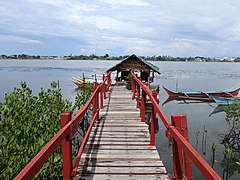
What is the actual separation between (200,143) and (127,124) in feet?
27.4

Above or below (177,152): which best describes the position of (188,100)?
below

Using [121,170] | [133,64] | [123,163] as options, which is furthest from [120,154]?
[133,64]

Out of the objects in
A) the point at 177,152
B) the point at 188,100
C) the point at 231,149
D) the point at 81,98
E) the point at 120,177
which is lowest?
the point at 231,149

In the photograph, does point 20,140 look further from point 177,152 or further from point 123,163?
point 177,152

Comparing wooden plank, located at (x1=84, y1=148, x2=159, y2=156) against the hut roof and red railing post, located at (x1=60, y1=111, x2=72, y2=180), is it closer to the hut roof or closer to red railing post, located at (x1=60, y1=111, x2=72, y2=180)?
red railing post, located at (x1=60, y1=111, x2=72, y2=180)

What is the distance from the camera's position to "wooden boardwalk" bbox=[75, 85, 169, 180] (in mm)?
3855

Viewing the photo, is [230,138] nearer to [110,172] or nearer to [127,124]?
[127,124]

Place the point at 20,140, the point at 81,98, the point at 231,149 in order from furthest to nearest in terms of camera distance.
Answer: the point at 231,149 < the point at 81,98 < the point at 20,140

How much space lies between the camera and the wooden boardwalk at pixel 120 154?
12.6 feet

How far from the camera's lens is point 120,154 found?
464 cm

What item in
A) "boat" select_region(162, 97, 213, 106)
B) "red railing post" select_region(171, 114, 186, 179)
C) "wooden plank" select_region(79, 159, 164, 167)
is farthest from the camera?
"boat" select_region(162, 97, 213, 106)

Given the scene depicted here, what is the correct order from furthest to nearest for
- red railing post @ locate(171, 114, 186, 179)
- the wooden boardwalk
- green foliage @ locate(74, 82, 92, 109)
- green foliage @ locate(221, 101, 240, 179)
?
green foliage @ locate(221, 101, 240, 179) < green foliage @ locate(74, 82, 92, 109) < the wooden boardwalk < red railing post @ locate(171, 114, 186, 179)

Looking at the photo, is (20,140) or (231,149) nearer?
(20,140)

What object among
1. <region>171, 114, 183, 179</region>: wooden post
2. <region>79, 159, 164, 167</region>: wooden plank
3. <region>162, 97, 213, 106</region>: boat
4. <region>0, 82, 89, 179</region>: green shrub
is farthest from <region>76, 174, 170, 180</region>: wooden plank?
<region>162, 97, 213, 106</region>: boat
